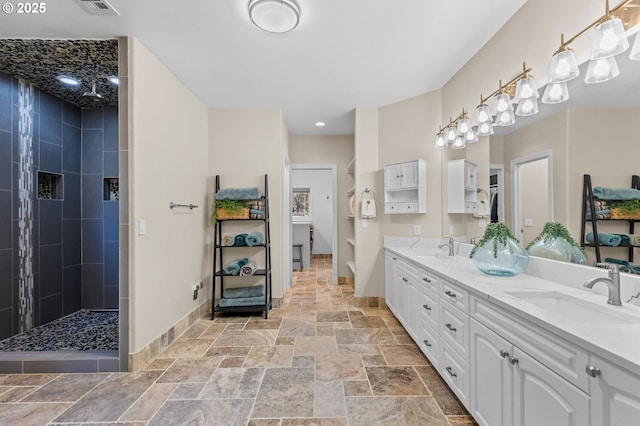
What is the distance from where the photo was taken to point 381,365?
226cm

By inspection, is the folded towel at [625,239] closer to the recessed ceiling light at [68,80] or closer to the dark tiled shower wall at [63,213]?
the recessed ceiling light at [68,80]

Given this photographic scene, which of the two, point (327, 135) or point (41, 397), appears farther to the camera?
point (327, 135)

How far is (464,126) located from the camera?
8.44 feet

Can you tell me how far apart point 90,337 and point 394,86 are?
158 inches

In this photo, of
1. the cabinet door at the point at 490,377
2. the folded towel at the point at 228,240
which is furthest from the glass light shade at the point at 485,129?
the folded towel at the point at 228,240

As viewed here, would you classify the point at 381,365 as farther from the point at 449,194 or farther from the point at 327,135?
the point at 327,135

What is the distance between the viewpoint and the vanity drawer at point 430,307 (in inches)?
81.6

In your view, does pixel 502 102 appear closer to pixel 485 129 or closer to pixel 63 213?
pixel 485 129

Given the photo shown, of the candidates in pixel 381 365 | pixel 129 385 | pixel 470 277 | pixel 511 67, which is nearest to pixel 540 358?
pixel 470 277

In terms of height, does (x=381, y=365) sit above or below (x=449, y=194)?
below

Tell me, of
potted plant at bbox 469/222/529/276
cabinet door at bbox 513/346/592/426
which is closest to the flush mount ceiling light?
potted plant at bbox 469/222/529/276

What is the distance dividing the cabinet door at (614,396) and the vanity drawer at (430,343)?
1.15 meters

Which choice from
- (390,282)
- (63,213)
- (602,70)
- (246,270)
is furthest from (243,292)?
(602,70)

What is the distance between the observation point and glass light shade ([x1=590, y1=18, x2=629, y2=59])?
1279mm
